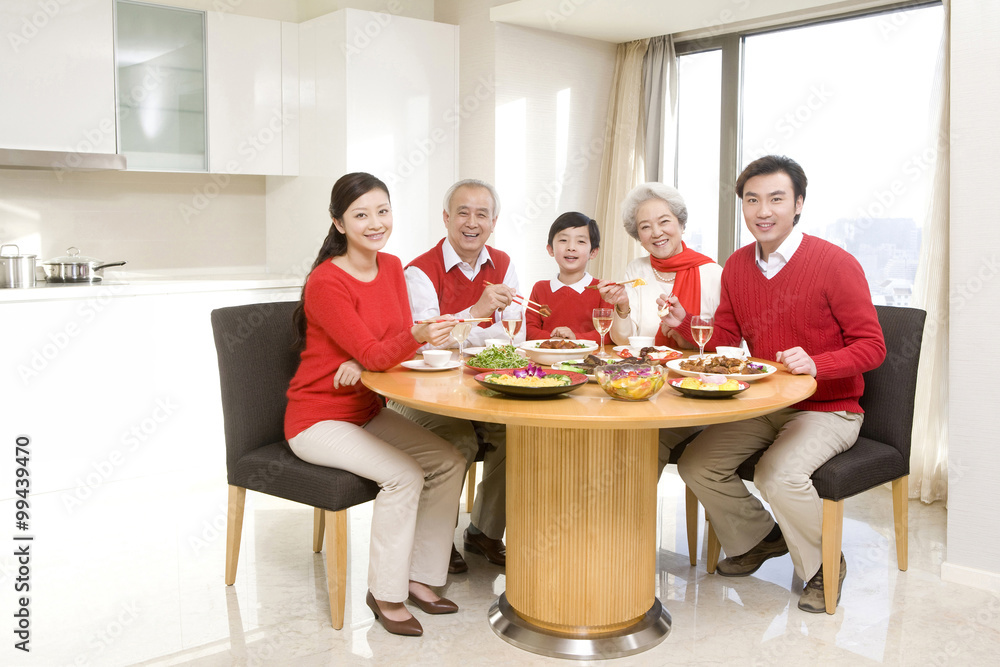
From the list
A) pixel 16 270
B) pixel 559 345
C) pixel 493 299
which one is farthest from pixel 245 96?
pixel 559 345

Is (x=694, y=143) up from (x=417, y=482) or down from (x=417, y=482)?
up

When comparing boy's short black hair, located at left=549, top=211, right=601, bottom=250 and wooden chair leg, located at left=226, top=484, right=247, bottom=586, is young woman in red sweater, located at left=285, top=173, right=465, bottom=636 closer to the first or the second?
wooden chair leg, located at left=226, top=484, right=247, bottom=586

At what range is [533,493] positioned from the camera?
8.00 ft

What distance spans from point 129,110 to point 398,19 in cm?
135

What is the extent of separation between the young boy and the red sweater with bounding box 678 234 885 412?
0.55 m

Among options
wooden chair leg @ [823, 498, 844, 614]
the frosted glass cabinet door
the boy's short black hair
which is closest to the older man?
the boy's short black hair

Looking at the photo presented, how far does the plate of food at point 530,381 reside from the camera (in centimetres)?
218

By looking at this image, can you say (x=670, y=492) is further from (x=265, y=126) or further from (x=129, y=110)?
(x=129, y=110)

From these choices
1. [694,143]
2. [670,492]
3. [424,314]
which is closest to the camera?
[424,314]

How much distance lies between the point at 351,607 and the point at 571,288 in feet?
4.54

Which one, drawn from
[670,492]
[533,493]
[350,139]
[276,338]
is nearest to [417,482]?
[533,493]

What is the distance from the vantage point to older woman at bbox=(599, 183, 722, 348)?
3189 mm

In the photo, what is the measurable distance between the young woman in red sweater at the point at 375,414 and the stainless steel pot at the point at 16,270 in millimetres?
1783

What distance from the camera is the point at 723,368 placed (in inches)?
96.0
